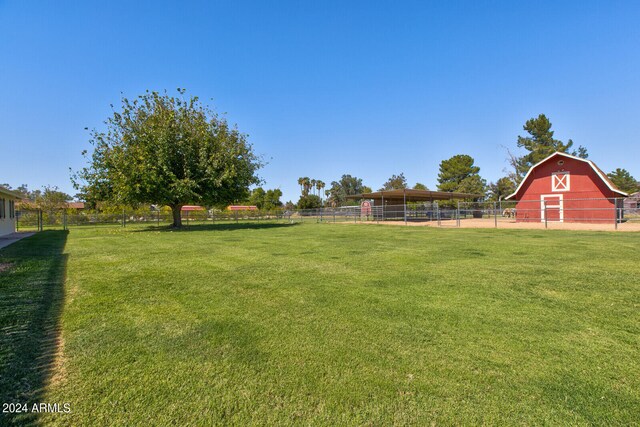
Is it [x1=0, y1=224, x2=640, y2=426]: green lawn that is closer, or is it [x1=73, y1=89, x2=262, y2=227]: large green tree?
[x1=0, y1=224, x2=640, y2=426]: green lawn

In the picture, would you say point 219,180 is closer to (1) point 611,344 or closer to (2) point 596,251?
(2) point 596,251

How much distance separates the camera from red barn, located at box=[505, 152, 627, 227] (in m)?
20.7

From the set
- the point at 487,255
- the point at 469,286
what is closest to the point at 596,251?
the point at 487,255

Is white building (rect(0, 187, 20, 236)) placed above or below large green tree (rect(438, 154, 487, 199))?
below

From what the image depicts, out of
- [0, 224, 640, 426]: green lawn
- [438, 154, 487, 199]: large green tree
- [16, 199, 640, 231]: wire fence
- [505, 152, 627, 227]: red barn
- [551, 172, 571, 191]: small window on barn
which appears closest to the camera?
[0, 224, 640, 426]: green lawn

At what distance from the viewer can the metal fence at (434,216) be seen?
19.9 m

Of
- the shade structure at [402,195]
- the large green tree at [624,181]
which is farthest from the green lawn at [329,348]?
the large green tree at [624,181]

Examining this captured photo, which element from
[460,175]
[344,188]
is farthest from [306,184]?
[460,175]

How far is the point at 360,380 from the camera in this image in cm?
238

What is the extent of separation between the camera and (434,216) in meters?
29.8

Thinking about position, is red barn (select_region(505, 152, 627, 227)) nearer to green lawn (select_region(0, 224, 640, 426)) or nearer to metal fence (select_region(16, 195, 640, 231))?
metal fence (select_region(16, 195, 640, 231))

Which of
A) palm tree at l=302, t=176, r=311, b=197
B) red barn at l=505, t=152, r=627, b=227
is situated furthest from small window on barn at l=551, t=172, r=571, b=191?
palm tree at l=302, t=176, r=311, b=197

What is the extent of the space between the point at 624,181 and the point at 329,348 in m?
80.1

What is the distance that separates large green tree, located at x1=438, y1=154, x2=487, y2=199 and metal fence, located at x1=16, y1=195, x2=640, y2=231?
13238 millimetres
